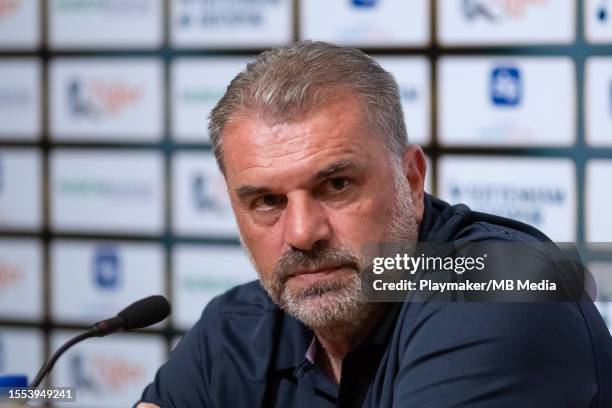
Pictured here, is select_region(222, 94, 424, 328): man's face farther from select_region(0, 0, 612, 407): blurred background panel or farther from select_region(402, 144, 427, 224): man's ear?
select_region(0, 0, 612, 407): blurred background panel

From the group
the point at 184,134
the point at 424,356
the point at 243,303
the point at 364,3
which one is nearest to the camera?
the point at 424,356

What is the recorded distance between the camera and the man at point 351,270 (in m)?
1.25

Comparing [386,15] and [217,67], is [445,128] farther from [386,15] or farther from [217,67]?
[217,67]

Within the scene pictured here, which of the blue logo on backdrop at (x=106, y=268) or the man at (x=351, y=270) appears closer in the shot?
the man at (x=351, y=270)

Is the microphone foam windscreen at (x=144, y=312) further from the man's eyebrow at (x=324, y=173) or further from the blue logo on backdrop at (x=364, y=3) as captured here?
the blue logo on backdrop at (x=364, y=3)

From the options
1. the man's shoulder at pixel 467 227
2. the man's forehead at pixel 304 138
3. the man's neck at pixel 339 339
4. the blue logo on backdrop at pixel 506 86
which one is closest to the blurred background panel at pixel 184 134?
the blue logo on backdrop at pixel 506 86

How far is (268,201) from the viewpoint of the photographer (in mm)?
1433

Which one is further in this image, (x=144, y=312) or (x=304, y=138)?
(x=144, y=312)

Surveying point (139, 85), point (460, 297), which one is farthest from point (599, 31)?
point (460, 297)

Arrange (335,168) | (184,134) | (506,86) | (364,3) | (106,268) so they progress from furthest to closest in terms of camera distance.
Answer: (106,268) < (184,134) < (364,3) < (506,86) < (335,168)

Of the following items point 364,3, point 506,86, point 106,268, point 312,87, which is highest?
point 364,3

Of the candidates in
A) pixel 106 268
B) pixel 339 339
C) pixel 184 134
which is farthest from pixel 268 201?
pixel 106 268

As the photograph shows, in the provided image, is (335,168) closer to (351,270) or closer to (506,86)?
(351,270)

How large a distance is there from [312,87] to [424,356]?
40 centimetres
